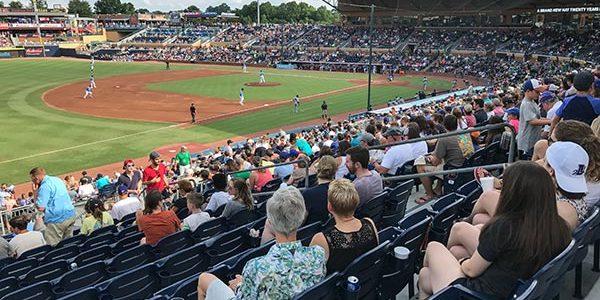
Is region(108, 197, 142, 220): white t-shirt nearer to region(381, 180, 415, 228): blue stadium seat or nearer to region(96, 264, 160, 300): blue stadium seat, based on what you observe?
region(96, 264, 160, 300): blue stadium seat

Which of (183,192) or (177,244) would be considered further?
(183,192)

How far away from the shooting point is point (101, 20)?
151 meters

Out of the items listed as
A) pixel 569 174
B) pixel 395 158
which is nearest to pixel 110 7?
pixel 395 158

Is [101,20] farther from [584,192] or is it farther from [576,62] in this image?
[584,192]

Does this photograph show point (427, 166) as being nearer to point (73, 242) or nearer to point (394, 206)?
point (394, 206)

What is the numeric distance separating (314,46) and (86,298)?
3162 inches

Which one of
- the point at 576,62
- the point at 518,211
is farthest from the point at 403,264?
the point at 576,62

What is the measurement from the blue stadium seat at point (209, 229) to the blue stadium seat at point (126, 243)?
1.34 meters

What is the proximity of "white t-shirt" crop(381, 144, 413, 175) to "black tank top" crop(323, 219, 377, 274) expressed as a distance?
461 centimetres

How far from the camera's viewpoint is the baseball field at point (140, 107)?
88.4 feet

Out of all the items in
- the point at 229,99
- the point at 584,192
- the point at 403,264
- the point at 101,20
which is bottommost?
the point at 229,99

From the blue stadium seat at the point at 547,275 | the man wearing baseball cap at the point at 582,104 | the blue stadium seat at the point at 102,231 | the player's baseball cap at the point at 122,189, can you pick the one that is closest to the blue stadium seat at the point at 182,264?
the blue stadium seat at the point at 102,231

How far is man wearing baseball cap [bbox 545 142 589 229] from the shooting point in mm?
4051

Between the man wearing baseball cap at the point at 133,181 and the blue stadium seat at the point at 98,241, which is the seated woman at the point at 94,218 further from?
the man wearing baseball cap at the point at 133,181
